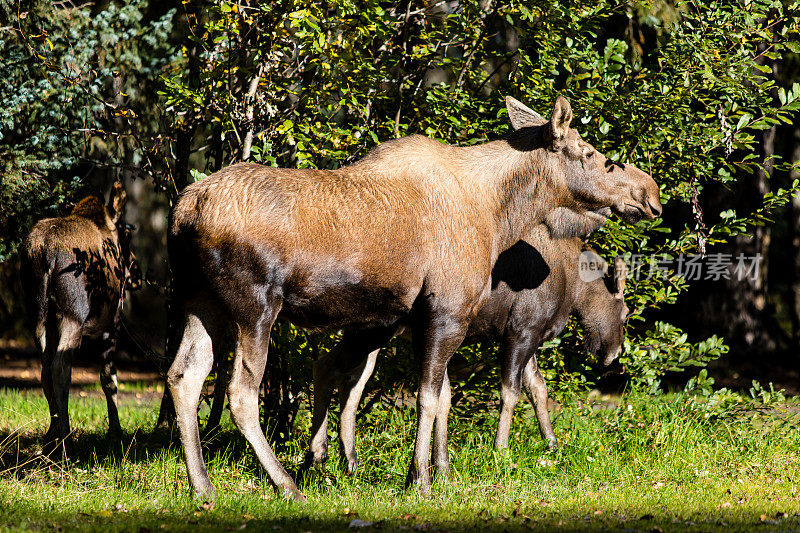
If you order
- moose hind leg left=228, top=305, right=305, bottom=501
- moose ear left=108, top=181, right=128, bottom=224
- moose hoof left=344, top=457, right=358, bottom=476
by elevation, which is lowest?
moose hoof left=344, top=457, right=358, bottom=476

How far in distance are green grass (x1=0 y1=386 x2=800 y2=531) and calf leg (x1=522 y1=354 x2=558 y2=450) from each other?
17 centimetres

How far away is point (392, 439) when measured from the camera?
26.4 ft

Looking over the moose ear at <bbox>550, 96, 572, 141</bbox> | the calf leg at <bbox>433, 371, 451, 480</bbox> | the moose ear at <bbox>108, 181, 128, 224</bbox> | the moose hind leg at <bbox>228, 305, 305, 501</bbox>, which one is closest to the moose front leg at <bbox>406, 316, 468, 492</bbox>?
the calf leg at <bbox>433, 371, 451, 480</bbox>

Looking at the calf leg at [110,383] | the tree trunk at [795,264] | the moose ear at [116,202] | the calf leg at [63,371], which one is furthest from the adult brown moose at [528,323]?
the tree trunk at [795,264]

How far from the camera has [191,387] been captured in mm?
6055

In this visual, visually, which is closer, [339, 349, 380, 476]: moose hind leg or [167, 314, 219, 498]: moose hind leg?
[167, 314, 219, 498]: moose hind leg

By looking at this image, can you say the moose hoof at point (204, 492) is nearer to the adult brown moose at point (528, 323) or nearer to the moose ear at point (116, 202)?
the adult brown moose at point (528, 323)

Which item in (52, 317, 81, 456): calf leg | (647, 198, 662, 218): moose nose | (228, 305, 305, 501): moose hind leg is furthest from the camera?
(52, 317, 81, 456): calf leg

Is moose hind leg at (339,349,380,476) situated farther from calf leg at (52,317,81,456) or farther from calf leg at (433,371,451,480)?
calf leg at (52,317,81,456)

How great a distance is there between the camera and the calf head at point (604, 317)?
8656 mm

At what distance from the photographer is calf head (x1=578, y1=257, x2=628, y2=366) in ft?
28.4


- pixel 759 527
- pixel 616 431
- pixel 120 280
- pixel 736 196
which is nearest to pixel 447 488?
pixel 759 527

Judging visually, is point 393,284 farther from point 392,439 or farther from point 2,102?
point 2,102

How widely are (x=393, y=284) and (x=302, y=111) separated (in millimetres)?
2222
